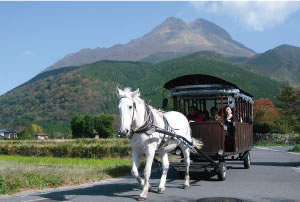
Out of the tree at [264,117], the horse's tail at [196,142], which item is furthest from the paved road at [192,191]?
the tree at [264,117]

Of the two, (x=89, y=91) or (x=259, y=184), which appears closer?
(x=259, y=184)

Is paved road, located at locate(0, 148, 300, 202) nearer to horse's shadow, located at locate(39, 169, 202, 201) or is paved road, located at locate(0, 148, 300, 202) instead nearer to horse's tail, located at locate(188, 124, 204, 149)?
horse's shadow, located at locate(39, 169, 202, 201)

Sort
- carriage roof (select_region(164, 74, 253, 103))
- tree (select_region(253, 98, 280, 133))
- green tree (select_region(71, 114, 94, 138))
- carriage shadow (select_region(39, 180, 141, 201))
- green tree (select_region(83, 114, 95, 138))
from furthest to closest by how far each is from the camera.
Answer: green tree (select_region(71, 114, 94, 138))
green tree (select_region(83, 114, 95, 138))
tree (select_region(253, 98, 280, 133))
carriage roof (select_region(164, 74, 253, 103))
carriage shadow (select_region(39, 180, 141, 201))

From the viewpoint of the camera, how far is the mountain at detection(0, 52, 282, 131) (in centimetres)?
12938

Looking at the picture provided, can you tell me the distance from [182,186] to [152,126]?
8.99ft

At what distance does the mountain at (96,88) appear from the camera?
424 feet

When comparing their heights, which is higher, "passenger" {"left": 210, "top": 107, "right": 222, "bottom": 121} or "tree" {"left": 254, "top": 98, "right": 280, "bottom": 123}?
"tree" {"left": 254, "top": 98, "right": 280, "bottom": 123}

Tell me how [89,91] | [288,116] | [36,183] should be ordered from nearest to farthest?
[36,183] < [288,116] < [89,91]

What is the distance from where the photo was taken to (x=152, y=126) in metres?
8.38

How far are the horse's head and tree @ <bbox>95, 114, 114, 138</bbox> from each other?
83.9 metres

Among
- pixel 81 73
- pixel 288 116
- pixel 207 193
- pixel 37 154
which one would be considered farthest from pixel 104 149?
pixel 81 73

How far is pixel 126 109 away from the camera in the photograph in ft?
25.3

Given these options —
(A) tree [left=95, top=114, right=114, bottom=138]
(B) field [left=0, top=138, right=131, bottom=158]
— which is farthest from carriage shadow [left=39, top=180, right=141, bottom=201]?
(A) tree [left=95, top=114, right=114, bottom=138]

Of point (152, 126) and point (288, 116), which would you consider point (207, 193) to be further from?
point (288, 116)
